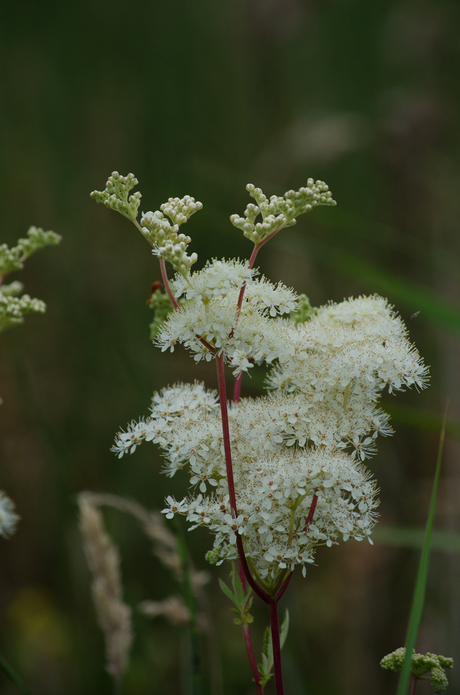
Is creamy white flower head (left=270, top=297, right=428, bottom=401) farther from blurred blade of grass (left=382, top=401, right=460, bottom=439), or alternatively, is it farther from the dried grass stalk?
the dried grass stalk

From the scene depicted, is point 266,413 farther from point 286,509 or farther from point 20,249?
point 20,249

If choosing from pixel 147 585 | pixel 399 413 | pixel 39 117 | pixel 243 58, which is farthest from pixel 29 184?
pixel 399 413

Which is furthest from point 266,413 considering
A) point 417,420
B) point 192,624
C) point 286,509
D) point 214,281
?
point 192,624

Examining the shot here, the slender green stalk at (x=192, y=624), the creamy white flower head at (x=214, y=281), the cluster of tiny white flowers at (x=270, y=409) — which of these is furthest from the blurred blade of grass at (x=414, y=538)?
the creamy white flower head at (x=214, y=281)

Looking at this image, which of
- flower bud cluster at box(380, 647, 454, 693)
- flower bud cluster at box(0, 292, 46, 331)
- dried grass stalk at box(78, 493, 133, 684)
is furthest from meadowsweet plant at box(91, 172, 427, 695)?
dried grass stalk at box(78, 493, 133, 684)

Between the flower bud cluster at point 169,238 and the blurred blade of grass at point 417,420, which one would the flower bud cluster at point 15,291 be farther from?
the blurred blade of grass at point 417,420

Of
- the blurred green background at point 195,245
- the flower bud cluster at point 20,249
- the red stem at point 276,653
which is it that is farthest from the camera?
the blurred green background at point 195,245
